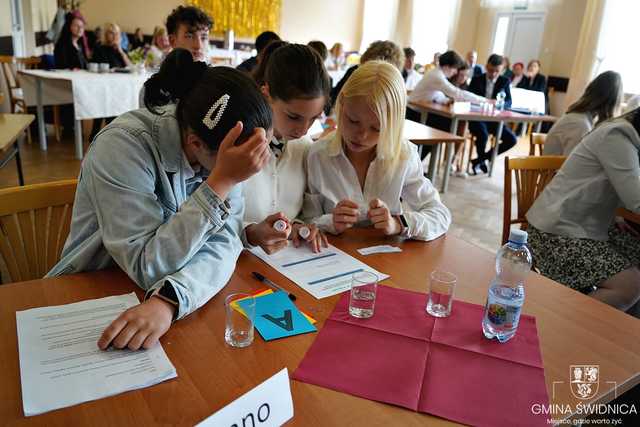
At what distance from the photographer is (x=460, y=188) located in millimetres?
4828

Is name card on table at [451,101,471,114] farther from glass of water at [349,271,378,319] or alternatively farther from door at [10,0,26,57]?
door at [10,0,26,57]

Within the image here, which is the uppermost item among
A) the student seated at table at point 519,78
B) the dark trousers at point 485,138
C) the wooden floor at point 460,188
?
the student seated at table at point 519,78

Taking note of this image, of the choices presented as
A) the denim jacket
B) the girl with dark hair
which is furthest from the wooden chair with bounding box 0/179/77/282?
the girl with dark hair

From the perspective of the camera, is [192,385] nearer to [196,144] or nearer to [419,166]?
[196,144]

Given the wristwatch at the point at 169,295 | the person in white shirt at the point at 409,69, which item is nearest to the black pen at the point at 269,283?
the wristwatch at the point at 169,295

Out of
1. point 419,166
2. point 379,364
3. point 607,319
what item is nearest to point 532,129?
point 419,166

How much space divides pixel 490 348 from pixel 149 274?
662 millimetres

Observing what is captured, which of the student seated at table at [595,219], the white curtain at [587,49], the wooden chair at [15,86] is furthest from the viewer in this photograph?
the white curtain at [587,49]

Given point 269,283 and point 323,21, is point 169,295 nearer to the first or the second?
point 269,283

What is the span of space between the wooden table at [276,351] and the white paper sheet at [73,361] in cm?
1

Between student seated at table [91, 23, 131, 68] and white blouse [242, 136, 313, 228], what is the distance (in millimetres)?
5238

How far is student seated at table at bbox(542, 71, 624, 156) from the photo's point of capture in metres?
2.87

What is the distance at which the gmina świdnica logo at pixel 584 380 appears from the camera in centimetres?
77

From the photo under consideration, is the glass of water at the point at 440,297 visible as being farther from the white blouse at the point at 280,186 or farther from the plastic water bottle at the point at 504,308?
the white blouse at the point at 280,186
